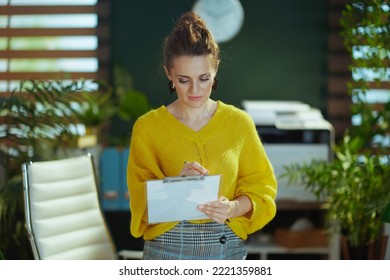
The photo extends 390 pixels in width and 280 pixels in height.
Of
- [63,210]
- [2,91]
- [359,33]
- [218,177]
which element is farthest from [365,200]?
[2,91]

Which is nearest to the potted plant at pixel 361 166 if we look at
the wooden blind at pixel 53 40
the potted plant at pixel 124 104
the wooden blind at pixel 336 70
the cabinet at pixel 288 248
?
the cabinet at pixel 288 248

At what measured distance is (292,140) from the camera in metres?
3.63

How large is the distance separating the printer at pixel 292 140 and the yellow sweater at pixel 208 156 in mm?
2161

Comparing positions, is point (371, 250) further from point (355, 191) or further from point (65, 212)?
point (65, 212)

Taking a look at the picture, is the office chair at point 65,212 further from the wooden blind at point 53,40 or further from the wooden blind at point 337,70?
the wooden blind at point 337,70

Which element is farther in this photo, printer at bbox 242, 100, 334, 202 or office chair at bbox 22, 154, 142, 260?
printer at bbox 242, 100, 334, 202

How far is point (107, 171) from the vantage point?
12.5ft

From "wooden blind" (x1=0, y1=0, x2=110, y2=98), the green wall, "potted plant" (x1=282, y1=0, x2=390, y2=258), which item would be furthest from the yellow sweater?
"wooden blind" (x1=0, y1=0, x2=110, y2=98)

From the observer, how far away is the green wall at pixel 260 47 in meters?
4.16

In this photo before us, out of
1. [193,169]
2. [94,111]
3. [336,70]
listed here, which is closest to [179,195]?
[193,169]

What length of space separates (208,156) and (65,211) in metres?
1.33

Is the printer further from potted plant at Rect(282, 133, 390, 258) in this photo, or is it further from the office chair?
the office chair

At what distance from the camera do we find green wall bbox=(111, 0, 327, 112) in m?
4.16
